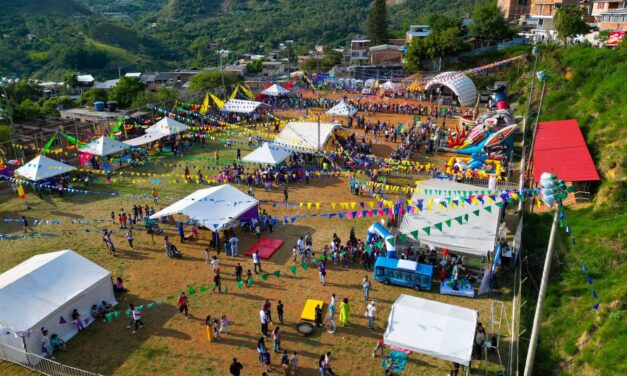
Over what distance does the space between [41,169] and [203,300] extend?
15.1 meters

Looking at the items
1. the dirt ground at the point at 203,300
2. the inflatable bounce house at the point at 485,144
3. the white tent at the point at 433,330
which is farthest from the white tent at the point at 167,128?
the white tent at the point at 433,330

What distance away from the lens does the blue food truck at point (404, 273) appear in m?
15.3

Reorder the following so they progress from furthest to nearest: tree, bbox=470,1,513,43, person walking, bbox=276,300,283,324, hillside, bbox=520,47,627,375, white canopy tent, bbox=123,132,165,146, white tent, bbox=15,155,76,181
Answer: tree, bbox=470,1,513,43 < white canopy tent, bbox=123,132,165,146 < white tent, bbox=15,155,76,181 < person walking, bbox=276,300,283,324 < hillside, bbox=520,47,627,375

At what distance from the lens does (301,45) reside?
126688 millimetres

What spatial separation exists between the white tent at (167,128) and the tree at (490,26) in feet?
139

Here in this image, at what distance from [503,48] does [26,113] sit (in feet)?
174

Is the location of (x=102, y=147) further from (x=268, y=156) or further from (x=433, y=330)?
(x=433, y=330)

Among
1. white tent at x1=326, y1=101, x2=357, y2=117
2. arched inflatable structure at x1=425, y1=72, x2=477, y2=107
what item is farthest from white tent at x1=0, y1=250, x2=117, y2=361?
arched inflatable structure at x1=425, y1=72, x2=477, y2=107

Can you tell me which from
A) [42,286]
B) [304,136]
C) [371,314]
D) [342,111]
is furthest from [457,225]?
[342,111]

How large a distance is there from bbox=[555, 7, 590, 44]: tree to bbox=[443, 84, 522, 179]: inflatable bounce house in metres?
20.5

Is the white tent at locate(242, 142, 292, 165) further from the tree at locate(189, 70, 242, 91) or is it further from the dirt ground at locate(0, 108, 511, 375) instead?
the tree at locate(189, 70, 242, 91)

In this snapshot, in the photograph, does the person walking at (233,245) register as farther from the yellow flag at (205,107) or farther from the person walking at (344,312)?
the yellow flag at (205,107)

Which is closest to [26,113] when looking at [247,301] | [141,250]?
[141,250]

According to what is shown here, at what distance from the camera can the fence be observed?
1173 cm
